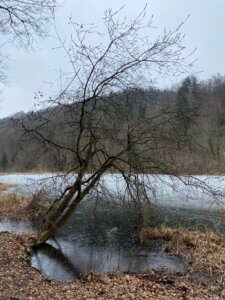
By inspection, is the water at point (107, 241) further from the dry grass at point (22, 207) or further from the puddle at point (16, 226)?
the dry grass at point (22, 207)

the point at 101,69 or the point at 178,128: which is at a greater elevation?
the point at 101,69

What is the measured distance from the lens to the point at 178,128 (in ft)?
38.5

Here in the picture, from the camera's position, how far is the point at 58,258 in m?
11.5

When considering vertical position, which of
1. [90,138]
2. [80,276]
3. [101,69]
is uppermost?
[101,69]

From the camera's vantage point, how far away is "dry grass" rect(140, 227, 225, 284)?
10031 mm

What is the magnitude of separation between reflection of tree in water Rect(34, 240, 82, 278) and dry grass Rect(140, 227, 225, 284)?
9.40 feet

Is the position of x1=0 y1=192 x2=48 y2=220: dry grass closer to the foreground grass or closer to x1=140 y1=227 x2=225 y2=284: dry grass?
the foreground grass

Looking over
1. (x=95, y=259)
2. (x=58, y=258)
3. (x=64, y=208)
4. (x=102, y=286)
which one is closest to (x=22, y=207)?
(x=64, y=208)

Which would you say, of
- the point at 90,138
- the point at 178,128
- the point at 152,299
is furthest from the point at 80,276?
the point at 178,128

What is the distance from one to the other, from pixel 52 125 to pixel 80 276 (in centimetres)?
463

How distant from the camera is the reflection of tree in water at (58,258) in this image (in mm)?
10219

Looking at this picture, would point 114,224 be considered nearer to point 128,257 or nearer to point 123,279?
point 128,257

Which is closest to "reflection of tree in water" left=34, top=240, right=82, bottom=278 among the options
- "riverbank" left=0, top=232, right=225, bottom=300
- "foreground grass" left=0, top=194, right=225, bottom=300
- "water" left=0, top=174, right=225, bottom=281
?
"water" left=0, top=174, right=225, bottom=281

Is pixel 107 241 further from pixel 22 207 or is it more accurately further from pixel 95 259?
pixel 22 207
